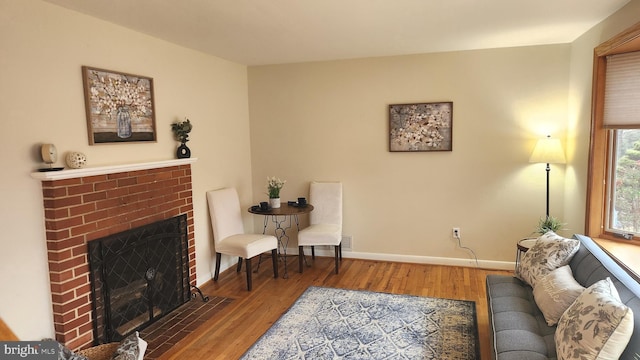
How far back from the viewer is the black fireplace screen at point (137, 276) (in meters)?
2.86

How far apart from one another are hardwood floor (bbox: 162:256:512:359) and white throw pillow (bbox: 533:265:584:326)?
2.07 feet

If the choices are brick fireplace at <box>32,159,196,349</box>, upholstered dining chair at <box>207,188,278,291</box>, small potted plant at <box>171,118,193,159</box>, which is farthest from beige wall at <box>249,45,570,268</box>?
brick fireplace at <box>32,159,196,349</box>

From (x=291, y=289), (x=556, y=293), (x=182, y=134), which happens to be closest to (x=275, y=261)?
(x=291, y=289)

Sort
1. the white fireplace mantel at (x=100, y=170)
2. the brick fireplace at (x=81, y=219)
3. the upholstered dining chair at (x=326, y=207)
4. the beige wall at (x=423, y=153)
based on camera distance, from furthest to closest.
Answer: the upholstered dining chair at (x=326, y=207) → the beige wall at (x=423, y=153) → the brick fireplace at (x=81, y=219) → the white fireplace mantel at (x=100, y=170)

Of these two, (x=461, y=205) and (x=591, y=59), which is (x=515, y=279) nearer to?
(x=461, y=205)

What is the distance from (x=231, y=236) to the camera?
4.27 meters

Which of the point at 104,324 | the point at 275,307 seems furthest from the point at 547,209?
the point at 104,324

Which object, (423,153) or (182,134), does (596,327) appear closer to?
(423,153)

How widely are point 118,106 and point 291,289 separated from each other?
228 centimetres

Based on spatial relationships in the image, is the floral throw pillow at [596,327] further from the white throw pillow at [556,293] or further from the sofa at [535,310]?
the white throw pillow at [556,293]

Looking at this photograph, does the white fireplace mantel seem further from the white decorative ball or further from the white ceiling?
the white ceiling

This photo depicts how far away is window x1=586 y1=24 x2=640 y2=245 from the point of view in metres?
2.94

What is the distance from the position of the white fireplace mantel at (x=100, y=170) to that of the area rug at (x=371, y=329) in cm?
163

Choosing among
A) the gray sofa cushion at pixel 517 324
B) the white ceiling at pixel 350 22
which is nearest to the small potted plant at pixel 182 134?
the white ceiling at pixel 350 22
